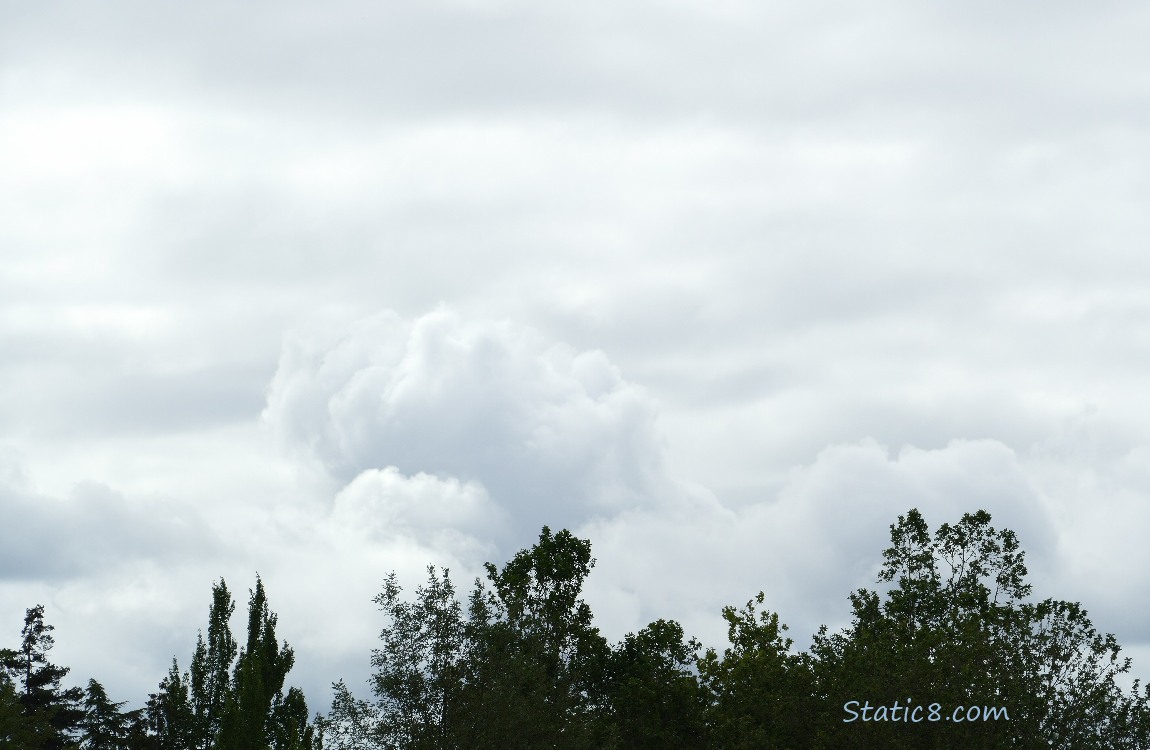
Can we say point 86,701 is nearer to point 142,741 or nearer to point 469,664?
point 142,741

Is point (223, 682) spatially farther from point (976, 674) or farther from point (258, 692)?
point (976, 674)

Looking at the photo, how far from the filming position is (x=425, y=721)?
41531 mm

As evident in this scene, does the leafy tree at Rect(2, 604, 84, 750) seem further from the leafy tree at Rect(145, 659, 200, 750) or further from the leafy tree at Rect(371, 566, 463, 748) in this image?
the leafy tree at Rect(371, 566, 463, 748)

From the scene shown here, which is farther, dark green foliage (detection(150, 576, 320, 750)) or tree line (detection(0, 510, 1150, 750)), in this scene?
dark green foliage (detection(150, 576, 320, 750))

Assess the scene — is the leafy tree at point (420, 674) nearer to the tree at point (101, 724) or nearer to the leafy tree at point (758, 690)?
the leafy tree at point (758, 690)

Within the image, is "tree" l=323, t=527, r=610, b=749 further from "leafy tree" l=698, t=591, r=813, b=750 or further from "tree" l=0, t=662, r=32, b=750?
"tree" l=0, t=662, r=32, b=750

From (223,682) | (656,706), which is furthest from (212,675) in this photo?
(656,706)

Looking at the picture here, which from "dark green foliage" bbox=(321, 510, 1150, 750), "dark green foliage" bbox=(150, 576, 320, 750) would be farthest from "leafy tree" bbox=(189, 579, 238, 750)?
"dark green foliage" bbox=(321, 510, 1150, 750)

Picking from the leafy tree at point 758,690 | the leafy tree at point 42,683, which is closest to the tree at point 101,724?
the leafy tree at point 42,683

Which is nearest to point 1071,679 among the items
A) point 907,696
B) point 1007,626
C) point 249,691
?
→ point 1007,626

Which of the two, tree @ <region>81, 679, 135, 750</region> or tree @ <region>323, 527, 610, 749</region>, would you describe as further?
tree @ <region>81, 679, 135, 750</region>

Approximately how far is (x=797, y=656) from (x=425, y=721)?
21651mm

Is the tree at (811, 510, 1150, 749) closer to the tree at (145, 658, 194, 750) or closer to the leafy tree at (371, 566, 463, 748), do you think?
the leafy tree at (371, 566, 463, 748)

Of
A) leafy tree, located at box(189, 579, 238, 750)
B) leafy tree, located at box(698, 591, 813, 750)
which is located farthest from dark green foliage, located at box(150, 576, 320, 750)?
leafy tree, located at box(698, 591, 813, 750)
